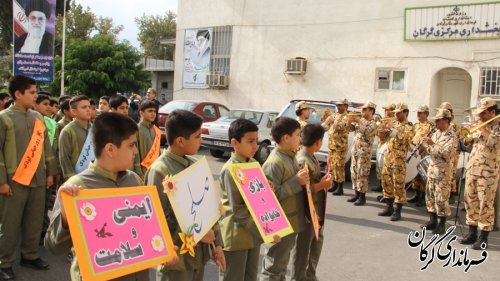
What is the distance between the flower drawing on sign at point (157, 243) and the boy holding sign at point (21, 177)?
2.66 meters

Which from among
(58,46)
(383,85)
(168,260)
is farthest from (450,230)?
(58,46)

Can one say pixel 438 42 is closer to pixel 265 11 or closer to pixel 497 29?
pixel 497 29

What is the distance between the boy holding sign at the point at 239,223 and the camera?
3.17 meters

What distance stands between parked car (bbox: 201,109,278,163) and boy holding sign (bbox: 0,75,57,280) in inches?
293

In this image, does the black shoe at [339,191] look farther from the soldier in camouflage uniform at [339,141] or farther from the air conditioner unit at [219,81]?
the air conditioner unit at [219,81]

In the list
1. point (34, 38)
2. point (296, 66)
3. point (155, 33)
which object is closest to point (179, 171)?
point (34, 38)

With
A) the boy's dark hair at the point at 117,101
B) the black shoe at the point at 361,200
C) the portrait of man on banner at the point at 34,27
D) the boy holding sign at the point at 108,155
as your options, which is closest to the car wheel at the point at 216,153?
the portrait of man on banner at the point at 34,27

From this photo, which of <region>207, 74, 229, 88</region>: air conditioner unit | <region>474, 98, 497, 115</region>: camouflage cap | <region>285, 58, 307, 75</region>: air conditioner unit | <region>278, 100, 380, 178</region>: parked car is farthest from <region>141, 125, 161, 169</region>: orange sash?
<region>207, 74, 229, 88</region>: air conditioner unit

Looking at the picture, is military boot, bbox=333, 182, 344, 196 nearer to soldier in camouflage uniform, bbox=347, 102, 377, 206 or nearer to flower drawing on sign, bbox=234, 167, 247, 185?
soldier in camouflage uniform, bbox=347, 102, 377, 206

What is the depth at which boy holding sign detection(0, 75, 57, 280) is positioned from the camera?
422 cm

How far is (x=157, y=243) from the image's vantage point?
2184 millimetres

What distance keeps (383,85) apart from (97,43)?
46.8 ft

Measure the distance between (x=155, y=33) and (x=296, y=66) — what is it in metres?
38.6

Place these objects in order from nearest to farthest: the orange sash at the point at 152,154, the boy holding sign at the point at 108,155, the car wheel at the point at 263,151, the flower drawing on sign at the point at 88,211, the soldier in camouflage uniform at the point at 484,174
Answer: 1. the flower drawing on sign at the point at 88,211
2. the boy holding sign at the point at 108,155
3. the orange sash at the point at 152,154
4. the soldier in camouflage uniform at the point at 484,174
5. the car wheel at the point at 263,151
